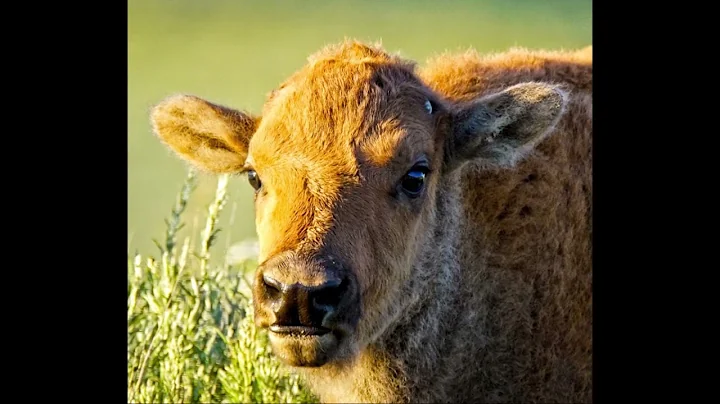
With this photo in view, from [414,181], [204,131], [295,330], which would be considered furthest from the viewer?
[204,131]

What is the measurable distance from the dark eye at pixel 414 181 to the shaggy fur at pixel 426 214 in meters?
0.05

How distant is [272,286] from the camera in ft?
15.5

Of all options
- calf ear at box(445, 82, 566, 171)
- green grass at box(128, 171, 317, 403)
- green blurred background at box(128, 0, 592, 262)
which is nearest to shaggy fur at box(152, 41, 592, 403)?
calf ear at box(445, 82, 566, 171)

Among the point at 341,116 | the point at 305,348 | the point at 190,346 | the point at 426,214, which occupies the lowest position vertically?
the point at 190,346

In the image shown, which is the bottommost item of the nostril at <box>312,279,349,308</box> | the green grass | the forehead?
the green grass

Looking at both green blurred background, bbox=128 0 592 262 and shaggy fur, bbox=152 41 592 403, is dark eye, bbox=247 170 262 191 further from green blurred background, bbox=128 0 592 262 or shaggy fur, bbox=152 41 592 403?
green blurred background, bbox=128 0 592 262

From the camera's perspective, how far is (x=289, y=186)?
17.1ft

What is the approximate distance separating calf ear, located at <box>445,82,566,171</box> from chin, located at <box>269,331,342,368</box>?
1.57 metres

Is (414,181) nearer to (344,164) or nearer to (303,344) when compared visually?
(344,164)

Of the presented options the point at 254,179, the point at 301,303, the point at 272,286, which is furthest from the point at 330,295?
the point at 254,179

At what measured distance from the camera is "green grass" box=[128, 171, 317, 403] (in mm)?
6873

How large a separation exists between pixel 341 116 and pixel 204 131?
1163mm

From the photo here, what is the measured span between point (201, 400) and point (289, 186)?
2.50 meters
